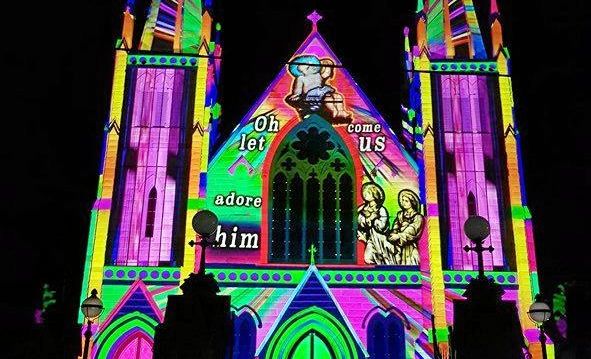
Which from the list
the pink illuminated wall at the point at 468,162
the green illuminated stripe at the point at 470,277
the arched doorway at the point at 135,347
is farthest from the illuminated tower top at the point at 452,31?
the arched doorway at the point at 135,347

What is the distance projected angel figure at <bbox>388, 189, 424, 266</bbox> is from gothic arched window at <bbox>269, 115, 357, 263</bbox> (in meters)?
1.51

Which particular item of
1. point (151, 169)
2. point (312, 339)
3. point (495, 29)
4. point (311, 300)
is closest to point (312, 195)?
point (311, 300)

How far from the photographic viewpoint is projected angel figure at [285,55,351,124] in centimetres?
2841

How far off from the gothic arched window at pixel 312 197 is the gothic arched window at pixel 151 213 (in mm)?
4028

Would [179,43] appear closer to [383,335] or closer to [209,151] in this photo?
[209,151]


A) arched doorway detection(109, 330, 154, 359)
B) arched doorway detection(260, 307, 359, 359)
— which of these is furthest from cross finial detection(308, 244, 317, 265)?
arched doorway detection(109, 330, 154, 359)

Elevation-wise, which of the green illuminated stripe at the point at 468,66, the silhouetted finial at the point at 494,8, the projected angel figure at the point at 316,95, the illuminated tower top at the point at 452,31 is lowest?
the projected angel figure at the point at 316,95

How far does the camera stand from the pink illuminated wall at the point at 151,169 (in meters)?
25.6

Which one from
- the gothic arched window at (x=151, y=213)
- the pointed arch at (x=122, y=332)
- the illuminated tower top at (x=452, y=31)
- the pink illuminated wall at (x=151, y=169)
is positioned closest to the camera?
the pointed arch at (x=122, y=332)

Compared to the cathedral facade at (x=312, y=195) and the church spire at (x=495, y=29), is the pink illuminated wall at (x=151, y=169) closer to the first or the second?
the cathedral facade at (x=312, y=195)

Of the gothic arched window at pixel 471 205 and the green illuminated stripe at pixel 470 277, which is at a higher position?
the gothic arched window at pixel 471 205

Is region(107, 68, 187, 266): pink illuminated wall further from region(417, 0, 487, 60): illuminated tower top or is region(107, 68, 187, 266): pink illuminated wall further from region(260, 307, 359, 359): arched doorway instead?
region(417, 0, 487, 60): illuminated tower top

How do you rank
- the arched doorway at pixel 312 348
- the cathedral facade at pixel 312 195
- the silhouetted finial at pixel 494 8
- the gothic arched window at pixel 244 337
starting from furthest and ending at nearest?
the silhouetted finial at pixel 494 8 → the cathedral facade at pixel 312 195 → the arched doorway at pixel 312 348 → the gothic arched window at pixel 244 337

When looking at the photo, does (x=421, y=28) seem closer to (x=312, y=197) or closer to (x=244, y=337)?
(x=312, y=197)
